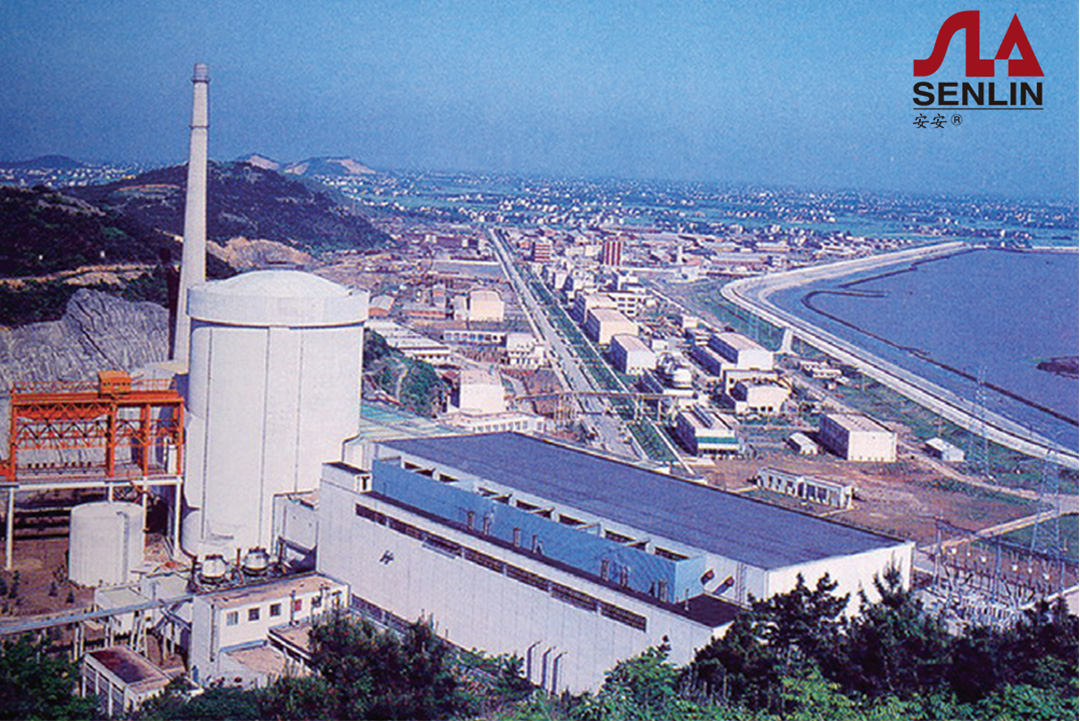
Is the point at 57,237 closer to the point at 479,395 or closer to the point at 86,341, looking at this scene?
the point at 86,341

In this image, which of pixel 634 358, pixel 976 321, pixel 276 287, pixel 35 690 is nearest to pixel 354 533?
pixel 276 287

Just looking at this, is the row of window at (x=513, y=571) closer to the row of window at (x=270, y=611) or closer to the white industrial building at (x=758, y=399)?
the row of window at (x=270, y=611)

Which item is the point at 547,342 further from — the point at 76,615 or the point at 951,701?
the point at 951,701

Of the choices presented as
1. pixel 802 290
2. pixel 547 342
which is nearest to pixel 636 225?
pixel 802 290

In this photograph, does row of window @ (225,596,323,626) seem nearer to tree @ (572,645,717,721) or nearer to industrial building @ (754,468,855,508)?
tree @ (572,645,717,721)

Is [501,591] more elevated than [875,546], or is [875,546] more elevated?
[875,546]

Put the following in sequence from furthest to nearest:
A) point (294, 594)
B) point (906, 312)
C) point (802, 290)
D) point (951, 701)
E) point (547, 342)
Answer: point (802, 290) < point (906, 312) < point (547, 342) < point (294, 594) < point (951, 701)

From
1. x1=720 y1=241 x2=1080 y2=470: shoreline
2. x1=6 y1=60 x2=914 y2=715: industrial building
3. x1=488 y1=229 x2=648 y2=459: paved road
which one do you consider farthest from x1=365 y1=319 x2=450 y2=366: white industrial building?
x1=720 y1=241 x2=1080 y2=470: shoreline
